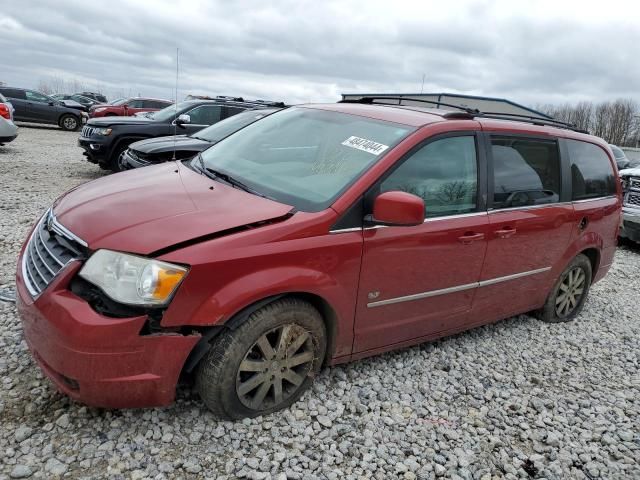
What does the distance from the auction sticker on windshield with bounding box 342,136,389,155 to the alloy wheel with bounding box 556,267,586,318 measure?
2.50m

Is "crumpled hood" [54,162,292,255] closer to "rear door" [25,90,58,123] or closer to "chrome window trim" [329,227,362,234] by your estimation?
"chrome window trim" [329,227,362,234]

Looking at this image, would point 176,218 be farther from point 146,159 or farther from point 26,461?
point 146,159

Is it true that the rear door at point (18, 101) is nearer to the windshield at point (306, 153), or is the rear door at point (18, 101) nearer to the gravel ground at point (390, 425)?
the gravel ground at point (390, 425)

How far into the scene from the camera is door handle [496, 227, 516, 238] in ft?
11.7

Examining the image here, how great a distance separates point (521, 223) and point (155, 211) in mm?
2554

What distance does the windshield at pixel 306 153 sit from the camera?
2947 millimetres

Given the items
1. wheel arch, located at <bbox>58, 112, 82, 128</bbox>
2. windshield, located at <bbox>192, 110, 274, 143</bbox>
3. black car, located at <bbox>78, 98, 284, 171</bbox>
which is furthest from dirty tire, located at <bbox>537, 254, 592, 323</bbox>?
wheel arch, located at <bbox>58, 112, 82, 128</bbox>

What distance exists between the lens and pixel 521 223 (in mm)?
3715

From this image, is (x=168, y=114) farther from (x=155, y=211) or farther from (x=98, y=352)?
(x=98, y=352)

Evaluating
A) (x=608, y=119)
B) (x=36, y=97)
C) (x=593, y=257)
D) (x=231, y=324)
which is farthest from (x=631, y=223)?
(x=608, y=119)

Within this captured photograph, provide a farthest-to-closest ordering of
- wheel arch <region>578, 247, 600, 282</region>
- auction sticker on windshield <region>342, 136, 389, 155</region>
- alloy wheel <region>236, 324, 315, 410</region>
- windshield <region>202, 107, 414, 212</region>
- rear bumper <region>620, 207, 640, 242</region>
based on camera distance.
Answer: rear bumper <region>620, 207, 640, 242</region> < wheel arch <region>578, 247, 600, 282</region> < auction sticker on windshield <region>342, 136, 389, 155</region> < windshield <region>202, 107, 414, 212</region> < alloy wheel <region>236, 324, 315, 410</region>

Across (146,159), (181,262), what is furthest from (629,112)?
(181,262)

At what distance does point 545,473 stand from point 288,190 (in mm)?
2086

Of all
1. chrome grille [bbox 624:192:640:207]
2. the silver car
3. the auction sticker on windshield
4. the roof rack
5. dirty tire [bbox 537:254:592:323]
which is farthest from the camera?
the silver car
